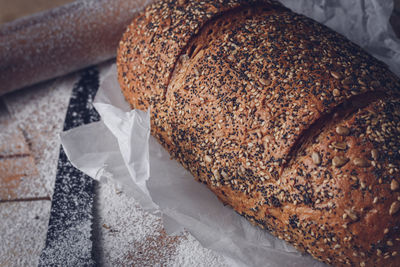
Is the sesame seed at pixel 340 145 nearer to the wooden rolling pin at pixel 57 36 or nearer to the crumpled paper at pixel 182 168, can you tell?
the crumpled paper at pixel 182 168

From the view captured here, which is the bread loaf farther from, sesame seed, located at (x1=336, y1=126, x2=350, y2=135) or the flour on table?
the flour on table

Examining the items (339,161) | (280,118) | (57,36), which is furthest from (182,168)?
(57,36)

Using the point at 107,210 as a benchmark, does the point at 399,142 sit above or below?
above

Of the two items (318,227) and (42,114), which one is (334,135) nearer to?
(318,227)

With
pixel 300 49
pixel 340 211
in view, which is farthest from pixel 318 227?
pixel 300 49

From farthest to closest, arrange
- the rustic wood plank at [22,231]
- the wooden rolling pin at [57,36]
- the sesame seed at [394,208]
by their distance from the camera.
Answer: the wooden rolling pin at [57,36]
the rustic wood plank at [22,231]
the sesame seed at [394,208]

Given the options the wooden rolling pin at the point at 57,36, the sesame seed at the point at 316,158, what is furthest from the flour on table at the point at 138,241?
the wooden rolling pin at the point at 57,36
